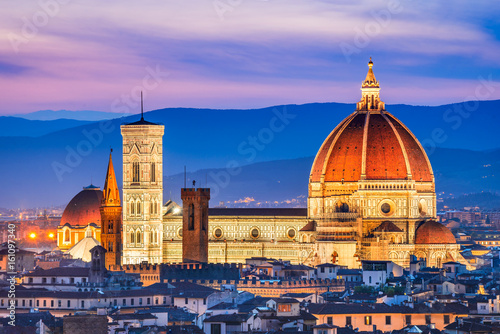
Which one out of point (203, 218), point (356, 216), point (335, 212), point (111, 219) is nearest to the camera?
point (203, 218)

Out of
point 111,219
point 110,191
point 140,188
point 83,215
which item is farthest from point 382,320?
point 83,215

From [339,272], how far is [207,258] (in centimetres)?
2499

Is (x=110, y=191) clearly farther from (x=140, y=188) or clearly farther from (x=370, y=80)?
(x=370, y=80)

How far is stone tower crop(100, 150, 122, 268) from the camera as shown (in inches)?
6353

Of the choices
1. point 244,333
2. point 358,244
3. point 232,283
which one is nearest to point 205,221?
point 358,244

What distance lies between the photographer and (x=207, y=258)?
160375mm

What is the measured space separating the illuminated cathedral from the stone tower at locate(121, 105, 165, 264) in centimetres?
9

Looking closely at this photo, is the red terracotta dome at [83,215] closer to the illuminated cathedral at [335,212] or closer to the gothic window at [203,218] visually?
the illuminated cathedral at [335,212]

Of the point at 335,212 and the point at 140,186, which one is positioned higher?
the point at 140,186

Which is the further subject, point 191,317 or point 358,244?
point 358,244

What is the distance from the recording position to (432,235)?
16275 centimetres

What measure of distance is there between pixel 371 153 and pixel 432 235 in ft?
33.2

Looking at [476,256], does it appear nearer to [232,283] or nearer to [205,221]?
[205,221]

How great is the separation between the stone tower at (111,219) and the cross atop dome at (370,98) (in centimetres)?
2551
